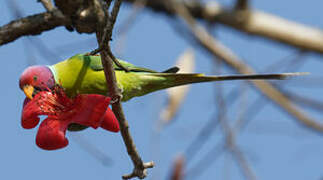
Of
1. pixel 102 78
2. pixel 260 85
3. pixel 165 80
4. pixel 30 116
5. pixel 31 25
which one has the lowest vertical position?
pixel 260 85

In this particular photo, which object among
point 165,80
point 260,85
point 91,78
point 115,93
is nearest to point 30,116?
point 115,93

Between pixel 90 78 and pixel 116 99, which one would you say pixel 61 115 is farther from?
pixel 90 78

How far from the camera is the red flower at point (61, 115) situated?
70.4 inches

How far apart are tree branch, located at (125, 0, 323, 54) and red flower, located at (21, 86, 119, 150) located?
8.28 ft

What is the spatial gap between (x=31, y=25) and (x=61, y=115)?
A: 42 cm

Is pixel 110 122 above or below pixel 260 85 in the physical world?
above

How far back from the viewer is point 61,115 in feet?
6.64

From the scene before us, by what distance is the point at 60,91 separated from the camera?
2.30m

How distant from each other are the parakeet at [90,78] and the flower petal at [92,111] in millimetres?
415

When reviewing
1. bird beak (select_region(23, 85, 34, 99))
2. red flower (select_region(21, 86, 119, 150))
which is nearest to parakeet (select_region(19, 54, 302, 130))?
bird beak (select_region(23, 85, 34, 99))

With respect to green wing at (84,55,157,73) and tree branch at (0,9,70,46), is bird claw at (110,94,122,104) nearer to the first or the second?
tree branch at (0,9,70,46)

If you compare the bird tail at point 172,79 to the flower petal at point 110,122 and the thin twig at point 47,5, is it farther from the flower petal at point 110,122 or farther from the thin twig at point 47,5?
the thin twig at point 47,5

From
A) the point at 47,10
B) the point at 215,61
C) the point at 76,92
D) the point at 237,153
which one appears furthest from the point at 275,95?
the point at 47,10

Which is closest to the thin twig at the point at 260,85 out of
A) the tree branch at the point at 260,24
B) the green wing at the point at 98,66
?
the tree branch at the point at 260,24
